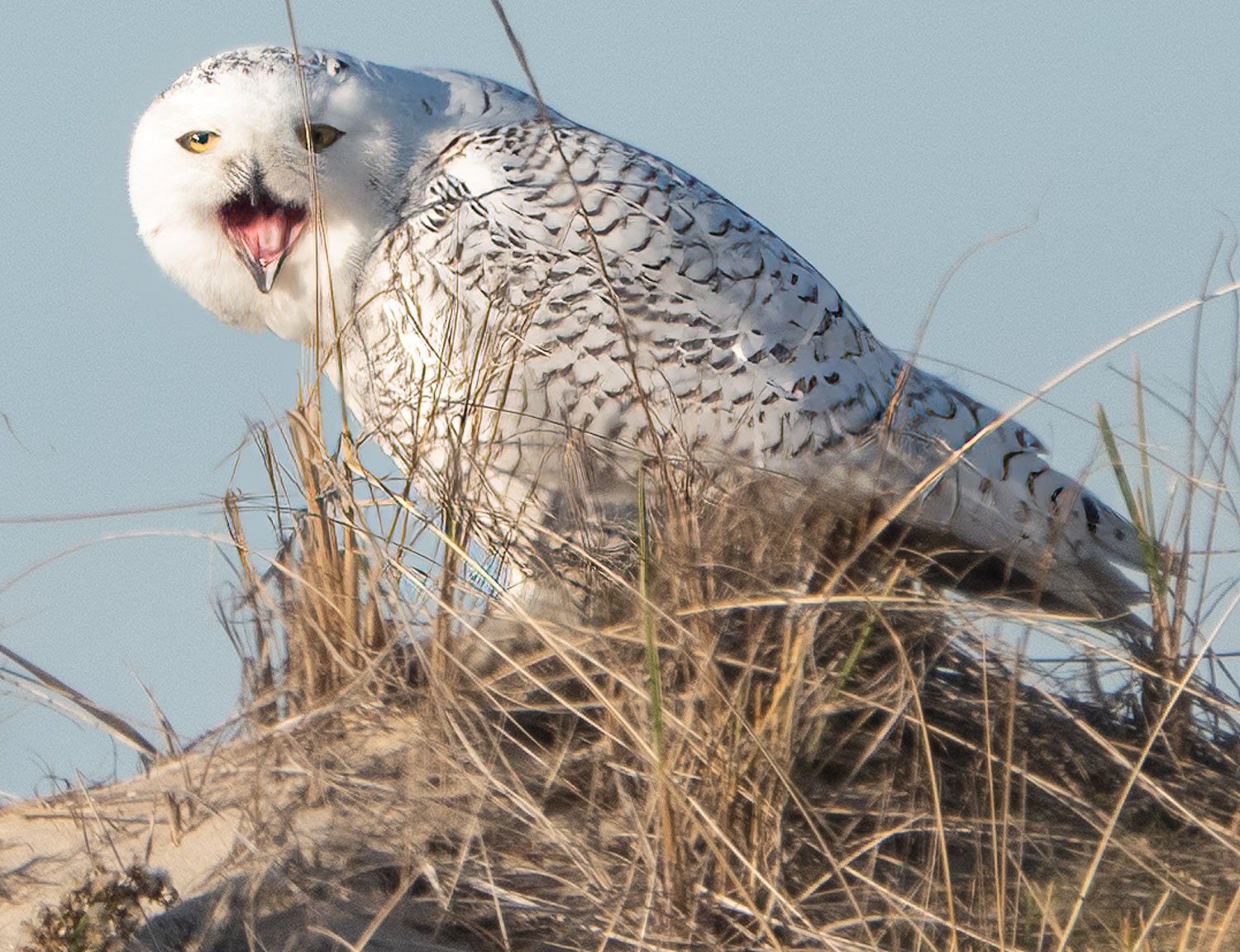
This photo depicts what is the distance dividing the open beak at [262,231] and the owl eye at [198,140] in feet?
0.54

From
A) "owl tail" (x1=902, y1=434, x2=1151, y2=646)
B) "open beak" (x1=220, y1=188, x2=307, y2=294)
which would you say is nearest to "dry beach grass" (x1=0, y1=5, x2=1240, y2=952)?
"owl tail" (x1=902, y1=434, x2=1151, y2=646)

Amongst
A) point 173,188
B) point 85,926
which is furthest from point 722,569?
point 173,188

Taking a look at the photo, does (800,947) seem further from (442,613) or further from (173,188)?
(173,188)

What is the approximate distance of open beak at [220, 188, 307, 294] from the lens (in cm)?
418

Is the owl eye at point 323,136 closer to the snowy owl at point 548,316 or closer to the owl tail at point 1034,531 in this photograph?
the snowy owl at point 548,316

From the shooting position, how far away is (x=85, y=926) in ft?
9.17

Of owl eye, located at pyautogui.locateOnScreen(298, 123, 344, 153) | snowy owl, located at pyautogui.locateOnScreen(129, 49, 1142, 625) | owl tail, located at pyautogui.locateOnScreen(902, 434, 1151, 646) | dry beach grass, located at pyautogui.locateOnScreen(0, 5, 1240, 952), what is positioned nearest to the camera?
dry beach grass, located at pyautogui.locateOnScreen(0, 5, 1240, 952)

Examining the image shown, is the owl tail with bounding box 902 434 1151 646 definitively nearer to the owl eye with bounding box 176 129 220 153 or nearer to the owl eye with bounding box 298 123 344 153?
the owl eye with bounding box 298 123 344 153

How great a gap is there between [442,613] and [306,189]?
4.75ft

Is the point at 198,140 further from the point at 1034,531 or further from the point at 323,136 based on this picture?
the point at 1034,531

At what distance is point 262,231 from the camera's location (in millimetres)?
4227

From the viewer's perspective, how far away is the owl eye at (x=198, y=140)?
13.3 feet

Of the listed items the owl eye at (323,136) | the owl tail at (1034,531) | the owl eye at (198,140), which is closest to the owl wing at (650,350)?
the owl tail at (1034,531)

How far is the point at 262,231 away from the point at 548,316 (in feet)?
3.06
